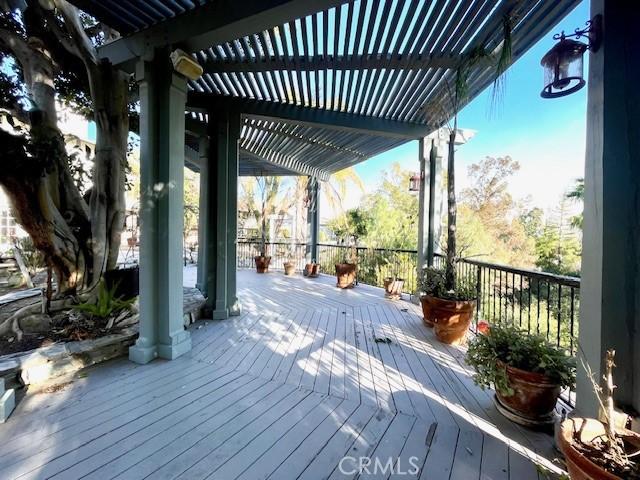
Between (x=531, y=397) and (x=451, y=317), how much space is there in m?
1.26

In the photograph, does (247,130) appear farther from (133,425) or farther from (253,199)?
(253,199)

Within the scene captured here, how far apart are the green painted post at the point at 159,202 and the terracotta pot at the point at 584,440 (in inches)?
108

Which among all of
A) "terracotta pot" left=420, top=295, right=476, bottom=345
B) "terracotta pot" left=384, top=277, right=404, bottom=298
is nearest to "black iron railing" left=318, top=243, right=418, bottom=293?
"terracotta pot" left=384, top=277, right=404, bottom=298

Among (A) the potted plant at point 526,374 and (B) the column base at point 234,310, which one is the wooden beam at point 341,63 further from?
(B) the column base at point 234,310

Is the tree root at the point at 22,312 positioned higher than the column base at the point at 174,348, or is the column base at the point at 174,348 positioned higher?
the tree root at the point at 22,312

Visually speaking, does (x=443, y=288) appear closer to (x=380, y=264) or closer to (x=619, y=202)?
(x=619, y=202)

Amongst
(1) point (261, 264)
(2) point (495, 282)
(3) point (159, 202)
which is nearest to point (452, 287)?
(2) point (495, 282)

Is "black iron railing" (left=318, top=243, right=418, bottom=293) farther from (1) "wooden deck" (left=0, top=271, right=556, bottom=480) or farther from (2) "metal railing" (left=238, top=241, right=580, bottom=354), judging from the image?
(1) "wooden deck" (left=0, top=271, right=556, bottom=480)

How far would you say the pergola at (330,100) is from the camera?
1.36 m

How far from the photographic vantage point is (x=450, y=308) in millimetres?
2900

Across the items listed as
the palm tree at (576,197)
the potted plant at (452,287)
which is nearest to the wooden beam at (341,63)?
the potted plant at (452,287)

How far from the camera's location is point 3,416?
165 cm

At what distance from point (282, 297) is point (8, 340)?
333 cm

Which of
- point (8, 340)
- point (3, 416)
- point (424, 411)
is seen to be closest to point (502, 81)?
point (424, 411)
